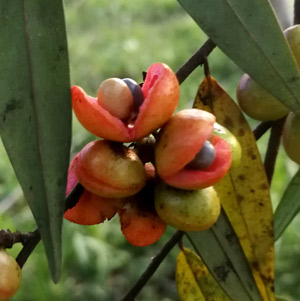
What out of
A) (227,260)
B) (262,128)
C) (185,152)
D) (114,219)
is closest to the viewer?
(185,152)

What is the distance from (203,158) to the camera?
0.42m

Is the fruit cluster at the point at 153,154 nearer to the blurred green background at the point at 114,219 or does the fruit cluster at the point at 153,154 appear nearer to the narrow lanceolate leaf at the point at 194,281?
the narrow lanceolate leaf at the point at 194,281

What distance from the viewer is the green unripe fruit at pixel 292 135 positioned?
545mm

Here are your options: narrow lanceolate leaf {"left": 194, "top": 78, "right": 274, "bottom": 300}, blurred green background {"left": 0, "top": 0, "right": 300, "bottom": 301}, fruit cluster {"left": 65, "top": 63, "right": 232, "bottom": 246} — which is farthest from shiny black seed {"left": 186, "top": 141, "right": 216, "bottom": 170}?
blurred green background {"left": 0, "top": 0, "right": 300, "bottom": 301}

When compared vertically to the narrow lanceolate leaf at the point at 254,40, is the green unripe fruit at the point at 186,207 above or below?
below

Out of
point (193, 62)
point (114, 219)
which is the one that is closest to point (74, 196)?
point (193, 62)

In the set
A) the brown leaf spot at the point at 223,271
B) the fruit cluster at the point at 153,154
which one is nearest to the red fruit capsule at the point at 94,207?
the fruit cluster at the point at 153,154

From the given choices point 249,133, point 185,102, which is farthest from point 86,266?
point 249,133

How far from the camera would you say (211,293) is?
62cm

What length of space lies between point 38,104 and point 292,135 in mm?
231

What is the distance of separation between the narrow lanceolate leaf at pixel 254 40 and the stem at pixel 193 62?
0.05 m

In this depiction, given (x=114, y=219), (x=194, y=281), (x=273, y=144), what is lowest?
(x=114, y=219)

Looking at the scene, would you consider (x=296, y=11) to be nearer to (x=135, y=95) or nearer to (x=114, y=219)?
(x=135, y=95)

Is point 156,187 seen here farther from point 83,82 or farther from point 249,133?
point 83,82
